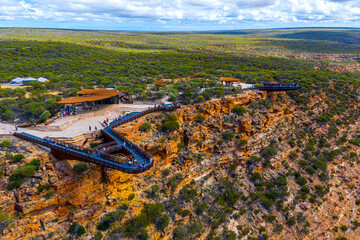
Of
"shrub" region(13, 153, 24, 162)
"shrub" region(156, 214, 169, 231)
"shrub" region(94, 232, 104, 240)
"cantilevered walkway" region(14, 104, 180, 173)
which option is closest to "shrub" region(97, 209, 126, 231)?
"shrub" region(94, 232, 104, 240)

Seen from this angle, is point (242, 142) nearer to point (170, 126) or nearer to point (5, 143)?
point (170, 126)

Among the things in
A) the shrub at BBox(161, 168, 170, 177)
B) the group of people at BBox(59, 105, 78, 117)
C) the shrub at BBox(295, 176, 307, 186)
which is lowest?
the shrub at BBox(295, 176, 307, 186)

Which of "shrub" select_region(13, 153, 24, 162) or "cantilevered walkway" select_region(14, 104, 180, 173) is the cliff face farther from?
"cantilevered walkway" select_region(14, 104, 180, 173)

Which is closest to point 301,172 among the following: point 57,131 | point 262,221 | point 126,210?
point 262,221

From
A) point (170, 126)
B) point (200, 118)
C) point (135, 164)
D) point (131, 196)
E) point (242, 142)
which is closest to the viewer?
point (135, 164)

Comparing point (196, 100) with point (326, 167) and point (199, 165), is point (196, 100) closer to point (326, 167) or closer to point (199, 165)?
point (199, 165)

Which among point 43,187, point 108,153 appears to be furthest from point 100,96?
point 43,187
